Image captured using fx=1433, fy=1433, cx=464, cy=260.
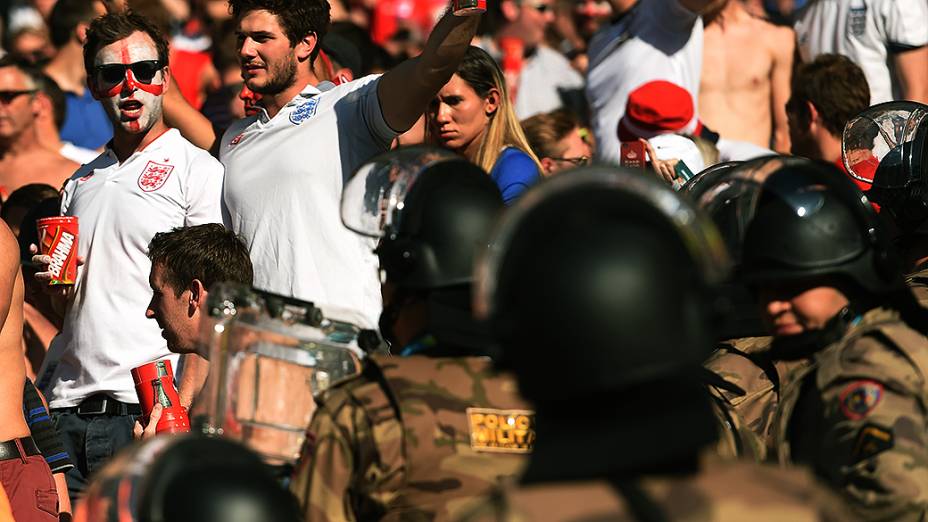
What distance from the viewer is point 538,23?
1115 cm

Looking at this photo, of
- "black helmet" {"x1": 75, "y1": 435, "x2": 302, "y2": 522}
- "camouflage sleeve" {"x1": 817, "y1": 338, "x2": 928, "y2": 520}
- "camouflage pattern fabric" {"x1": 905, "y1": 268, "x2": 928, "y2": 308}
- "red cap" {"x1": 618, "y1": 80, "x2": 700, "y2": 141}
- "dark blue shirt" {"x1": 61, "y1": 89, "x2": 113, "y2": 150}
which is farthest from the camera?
"dark blue shirt" {"x1": 61, "y1": 89, "x2": 113, "y2": 150}

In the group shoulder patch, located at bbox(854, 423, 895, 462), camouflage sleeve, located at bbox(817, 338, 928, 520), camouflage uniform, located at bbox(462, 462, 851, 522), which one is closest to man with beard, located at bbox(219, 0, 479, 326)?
camouflage sleeve, located at bbox(817, 338, 928, 520)

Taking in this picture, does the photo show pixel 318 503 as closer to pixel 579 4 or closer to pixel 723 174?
pixel 723 174

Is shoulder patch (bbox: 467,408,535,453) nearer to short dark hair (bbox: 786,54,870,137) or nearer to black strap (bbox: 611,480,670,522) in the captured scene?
black strap (bbox: 611,480,670,522)

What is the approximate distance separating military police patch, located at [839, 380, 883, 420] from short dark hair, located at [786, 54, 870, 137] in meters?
4.07

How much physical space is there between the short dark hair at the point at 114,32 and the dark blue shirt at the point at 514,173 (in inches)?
72.0

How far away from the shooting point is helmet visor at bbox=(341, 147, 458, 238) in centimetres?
375

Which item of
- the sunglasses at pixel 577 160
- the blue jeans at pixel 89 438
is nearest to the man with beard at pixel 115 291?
the blue jeans at pixel 89 438

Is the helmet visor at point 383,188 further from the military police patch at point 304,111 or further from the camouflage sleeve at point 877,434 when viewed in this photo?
the military police patch at point 304,111

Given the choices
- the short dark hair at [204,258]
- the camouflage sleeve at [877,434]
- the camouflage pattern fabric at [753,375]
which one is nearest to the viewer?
the camouflage sleeve at [877,434]

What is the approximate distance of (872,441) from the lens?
3.33 meters

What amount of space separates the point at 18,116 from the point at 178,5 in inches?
192

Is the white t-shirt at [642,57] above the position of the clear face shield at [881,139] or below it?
above

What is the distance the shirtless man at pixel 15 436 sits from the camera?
5.54 meters
